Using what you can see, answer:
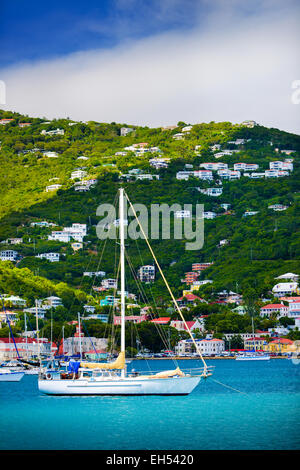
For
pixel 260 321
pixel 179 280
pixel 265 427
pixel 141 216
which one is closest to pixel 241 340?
pixel 260 321

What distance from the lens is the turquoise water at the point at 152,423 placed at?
Answer: 6520mm

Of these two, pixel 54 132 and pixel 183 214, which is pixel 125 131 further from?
pixel 183 214

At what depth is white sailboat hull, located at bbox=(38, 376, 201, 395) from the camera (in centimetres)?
1017

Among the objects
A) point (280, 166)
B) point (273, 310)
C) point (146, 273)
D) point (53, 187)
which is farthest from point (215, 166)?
point (273, 310)

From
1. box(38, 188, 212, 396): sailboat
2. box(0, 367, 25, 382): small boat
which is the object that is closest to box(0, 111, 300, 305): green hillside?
box(0, 367, 25, 382): small boat

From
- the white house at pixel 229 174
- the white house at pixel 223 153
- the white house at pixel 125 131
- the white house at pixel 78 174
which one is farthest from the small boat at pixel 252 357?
the white house at pixel 125 131

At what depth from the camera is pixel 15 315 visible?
121 feet

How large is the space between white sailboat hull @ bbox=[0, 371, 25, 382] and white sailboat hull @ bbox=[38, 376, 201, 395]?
8.58 metres

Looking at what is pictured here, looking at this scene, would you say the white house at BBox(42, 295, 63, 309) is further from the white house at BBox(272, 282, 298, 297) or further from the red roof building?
the white house at BBox(272, 282, 298, 297)

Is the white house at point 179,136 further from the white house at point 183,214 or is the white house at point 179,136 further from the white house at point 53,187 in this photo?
the white house at point 183,214

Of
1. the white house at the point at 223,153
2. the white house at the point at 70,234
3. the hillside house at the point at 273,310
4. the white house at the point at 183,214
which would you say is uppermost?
the white house at the point at 223,153

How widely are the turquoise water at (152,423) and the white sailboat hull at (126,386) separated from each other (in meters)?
0.11

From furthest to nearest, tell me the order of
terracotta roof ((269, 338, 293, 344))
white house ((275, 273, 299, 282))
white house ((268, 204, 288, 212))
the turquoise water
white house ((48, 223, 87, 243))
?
white house ((268, 204, 288, 212)), white house ((48, 223, 87, 243)), white house ((275, 273, 299, 282)), terracotta roof ((269, 338, 293, 344)), the turquoise water
